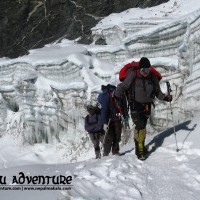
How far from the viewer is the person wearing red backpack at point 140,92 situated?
7.33 m

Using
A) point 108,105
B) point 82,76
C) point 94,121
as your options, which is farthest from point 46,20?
point 108,105

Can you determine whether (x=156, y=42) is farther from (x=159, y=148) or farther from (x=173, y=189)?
(x=173, y=189)

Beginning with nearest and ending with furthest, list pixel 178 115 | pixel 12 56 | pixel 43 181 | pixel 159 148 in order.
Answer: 1. pixel 43 181
2. pixel 159 148
3. pixel 178 115
4. pixel 12 56

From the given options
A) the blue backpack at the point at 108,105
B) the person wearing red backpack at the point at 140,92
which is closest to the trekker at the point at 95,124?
the blue backpack at the point at 108,105

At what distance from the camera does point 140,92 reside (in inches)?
290

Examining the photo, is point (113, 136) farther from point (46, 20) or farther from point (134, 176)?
point (46, 20)

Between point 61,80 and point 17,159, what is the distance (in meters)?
3.47

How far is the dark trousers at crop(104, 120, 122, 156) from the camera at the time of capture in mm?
8656

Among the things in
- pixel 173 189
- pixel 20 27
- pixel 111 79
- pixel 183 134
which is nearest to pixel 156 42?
pixel 111 79

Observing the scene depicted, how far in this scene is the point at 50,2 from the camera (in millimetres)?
22734

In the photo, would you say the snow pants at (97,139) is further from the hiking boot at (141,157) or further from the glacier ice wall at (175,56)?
the glacier ice wall at (175,56)

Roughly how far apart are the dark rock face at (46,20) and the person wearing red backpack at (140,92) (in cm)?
1245

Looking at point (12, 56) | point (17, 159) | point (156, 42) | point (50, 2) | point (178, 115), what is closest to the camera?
point (178, 115)

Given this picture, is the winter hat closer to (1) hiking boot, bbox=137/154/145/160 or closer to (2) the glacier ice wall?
(1) hiking boot, bbox=137/154/145/160
